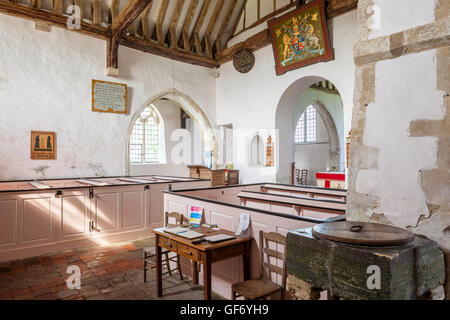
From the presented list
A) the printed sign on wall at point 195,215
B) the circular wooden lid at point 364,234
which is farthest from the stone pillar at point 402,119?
the printed sign on wall at point 195,215

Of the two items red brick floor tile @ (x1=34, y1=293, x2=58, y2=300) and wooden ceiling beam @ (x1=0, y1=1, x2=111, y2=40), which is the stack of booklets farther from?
wooden ceiling beam @ (x1=0, y1=1, x2=111, y2=40)

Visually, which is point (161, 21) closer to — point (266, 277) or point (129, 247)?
point (129, 247)

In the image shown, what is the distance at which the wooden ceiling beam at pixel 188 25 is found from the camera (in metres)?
8.73

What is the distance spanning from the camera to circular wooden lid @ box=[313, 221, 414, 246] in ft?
4.48

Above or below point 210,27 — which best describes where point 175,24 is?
below

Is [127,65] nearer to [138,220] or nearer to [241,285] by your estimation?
[138,220]

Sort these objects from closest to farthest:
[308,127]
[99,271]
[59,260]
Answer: [99,271], [59,260], [308,127]

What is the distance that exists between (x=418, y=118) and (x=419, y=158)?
0.72ft

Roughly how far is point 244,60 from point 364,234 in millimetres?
8151

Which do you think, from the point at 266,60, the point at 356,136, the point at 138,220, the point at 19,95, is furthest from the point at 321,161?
the point at 356,136

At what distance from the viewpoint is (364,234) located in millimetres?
1479

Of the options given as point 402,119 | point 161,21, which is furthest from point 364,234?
point 161,21

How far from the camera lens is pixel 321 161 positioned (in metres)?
13.6

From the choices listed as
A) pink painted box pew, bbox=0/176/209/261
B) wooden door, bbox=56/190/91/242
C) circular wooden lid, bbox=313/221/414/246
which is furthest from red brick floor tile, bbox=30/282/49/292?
circular wooden lid, bbox=313/221/414/246
